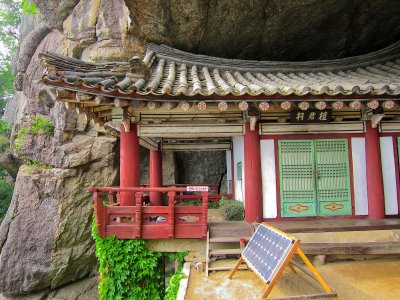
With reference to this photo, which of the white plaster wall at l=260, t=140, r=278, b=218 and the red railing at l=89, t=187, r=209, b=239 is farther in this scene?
the white plaster wall at l=260, t=140, r=278, b=218

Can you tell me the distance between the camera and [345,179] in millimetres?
7371

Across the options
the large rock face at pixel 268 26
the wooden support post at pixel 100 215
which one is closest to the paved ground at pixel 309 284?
the wooden support post at pixel 100 215

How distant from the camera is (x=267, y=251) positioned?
4.34 metres

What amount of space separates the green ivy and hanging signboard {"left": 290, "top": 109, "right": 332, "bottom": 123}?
198 inches

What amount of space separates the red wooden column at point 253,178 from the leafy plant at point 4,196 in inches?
737

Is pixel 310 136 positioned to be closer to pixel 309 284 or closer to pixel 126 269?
pixel 309 284

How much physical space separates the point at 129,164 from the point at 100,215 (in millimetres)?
1480

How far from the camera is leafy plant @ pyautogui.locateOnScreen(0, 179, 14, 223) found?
18.2 m

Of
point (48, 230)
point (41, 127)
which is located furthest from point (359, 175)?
point (41, 127)

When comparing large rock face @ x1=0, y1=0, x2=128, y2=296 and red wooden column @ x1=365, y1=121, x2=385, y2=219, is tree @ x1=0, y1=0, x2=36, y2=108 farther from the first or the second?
red wooden column @ x1=365, y1=121, x2=385, y2=219

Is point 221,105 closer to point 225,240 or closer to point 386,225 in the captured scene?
point 225,240

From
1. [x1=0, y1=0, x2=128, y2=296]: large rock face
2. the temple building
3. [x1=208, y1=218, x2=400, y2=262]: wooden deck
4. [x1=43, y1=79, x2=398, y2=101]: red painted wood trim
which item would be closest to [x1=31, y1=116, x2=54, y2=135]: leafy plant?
[x1=0, y1=0, x2=128, y2=296]: large rock face

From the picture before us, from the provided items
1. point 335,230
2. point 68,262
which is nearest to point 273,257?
point 335,230

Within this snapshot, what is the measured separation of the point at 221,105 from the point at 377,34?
301 inches
